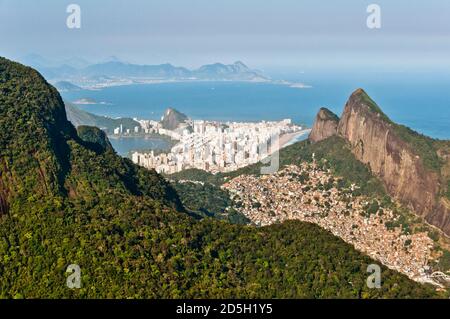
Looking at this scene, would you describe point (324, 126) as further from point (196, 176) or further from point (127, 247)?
point (127, 247)

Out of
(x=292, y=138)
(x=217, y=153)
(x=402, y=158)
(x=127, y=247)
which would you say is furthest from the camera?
(x=292, y=138)

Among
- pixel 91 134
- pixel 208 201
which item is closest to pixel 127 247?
pixel 208 201

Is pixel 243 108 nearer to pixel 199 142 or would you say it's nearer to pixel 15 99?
pixel 199 142

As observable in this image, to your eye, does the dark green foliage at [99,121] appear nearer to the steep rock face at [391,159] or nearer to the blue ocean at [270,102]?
the blue ocean at [270,102]

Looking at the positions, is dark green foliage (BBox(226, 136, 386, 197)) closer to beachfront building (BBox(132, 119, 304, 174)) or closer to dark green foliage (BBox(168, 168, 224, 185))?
dark green foliage (BBox(168, 168, 224, 185))

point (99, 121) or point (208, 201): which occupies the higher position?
point (99, 121)

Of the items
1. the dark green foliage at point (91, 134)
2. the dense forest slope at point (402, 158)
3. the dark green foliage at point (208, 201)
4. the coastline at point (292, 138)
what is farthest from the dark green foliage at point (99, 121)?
the dense forest slope at point (402, 158)

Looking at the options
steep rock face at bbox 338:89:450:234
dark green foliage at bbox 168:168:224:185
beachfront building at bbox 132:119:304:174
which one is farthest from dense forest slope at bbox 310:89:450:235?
beachfront building at bbox 132:119:304:174
